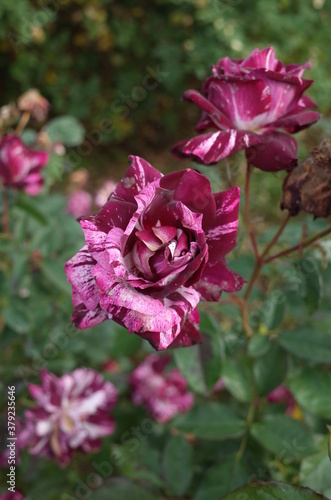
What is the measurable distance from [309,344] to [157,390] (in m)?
0.59

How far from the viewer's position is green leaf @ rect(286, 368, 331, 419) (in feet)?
2.44

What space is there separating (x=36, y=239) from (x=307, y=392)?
649 mm

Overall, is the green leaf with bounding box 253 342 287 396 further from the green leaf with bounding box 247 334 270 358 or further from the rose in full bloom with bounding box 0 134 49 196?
the rose in full bloom with bounding box 0 134 49 196

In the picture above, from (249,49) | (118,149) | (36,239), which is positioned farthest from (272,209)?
(36,239)

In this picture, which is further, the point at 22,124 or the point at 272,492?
the point at 22,124

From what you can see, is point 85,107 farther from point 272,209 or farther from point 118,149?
point 272,209

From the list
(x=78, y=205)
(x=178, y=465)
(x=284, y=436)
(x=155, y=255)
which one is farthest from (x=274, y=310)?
(x=78, y=205)

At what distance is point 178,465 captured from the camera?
0.82 metres

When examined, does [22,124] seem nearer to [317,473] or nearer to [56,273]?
[56,273]

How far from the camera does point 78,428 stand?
993mm

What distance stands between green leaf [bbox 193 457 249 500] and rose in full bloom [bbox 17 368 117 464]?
321 mm

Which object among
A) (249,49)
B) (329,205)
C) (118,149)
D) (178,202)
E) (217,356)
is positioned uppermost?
(178,202)
